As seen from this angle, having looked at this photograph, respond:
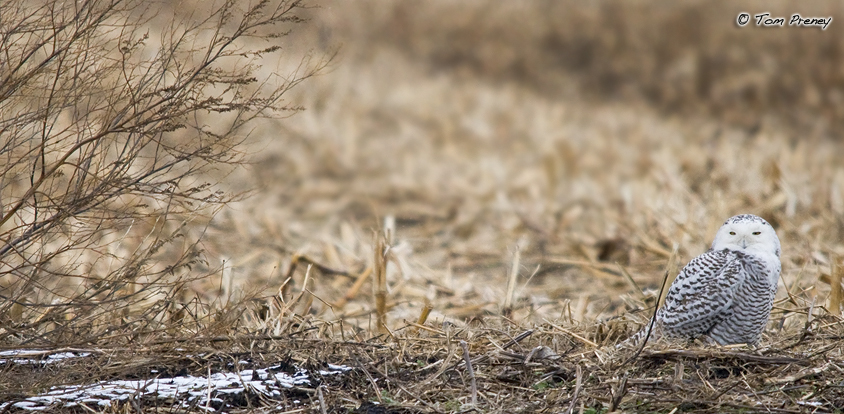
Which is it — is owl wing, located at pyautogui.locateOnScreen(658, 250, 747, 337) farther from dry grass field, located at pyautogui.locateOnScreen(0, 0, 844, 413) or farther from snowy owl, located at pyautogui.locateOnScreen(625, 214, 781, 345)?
dry grass field, located at pyautogui.locateOnScreen(0, 0, 844, 413)

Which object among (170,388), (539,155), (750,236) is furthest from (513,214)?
(170,388)

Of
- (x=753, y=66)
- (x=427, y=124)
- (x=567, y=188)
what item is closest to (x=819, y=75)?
(x=753, y=66)

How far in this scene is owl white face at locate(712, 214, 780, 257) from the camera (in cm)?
317

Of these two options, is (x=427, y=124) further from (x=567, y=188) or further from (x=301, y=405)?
(x=301, y=405)

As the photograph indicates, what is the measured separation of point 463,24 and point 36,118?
1006 centimetres

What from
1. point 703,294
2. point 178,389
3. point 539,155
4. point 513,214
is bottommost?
point 703,294

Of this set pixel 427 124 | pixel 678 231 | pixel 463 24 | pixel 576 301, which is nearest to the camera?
pixel 576 301

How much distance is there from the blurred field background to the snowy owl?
0.52 meters

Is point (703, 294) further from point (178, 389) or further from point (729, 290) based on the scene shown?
point (178, 389)

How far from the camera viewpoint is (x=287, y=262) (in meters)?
6.10

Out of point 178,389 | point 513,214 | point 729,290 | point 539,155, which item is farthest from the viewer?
→ point 539,155

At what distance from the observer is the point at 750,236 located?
318 cm

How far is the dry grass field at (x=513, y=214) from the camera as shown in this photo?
109 inches

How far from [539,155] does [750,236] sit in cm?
598
